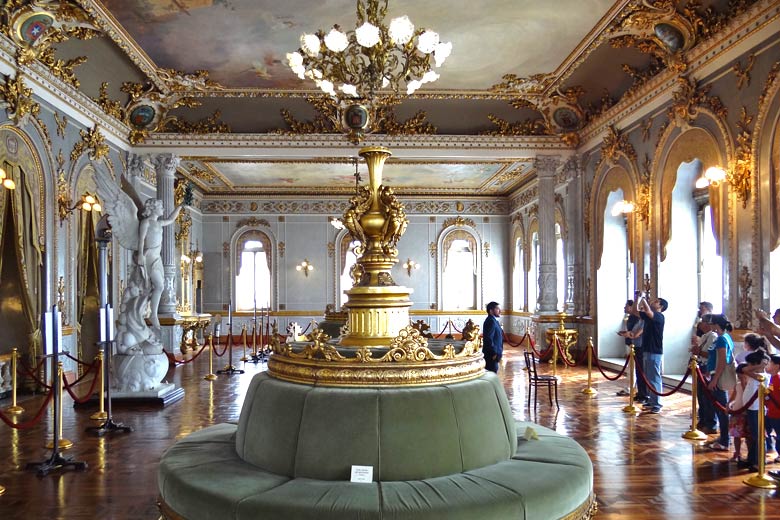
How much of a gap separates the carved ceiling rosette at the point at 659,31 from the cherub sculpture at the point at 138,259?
282 inches

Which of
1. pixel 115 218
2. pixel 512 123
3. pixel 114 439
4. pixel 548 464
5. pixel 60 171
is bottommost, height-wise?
pixel 114 439

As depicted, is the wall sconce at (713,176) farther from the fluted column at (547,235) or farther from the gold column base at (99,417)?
the gold column base at (99,417)

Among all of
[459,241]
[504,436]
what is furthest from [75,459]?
[459,241]

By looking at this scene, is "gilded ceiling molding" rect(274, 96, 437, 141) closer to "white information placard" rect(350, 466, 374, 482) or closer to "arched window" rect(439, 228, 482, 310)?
"arched window" rect(439, 228, 482, 310)

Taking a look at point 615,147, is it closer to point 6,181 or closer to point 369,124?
point 369,124

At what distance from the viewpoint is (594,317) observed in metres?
13.2

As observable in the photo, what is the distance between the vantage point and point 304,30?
10.2 metres

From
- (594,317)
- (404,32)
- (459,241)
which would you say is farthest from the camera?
(459,241)

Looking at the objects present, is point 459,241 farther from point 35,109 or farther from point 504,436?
point 504,436

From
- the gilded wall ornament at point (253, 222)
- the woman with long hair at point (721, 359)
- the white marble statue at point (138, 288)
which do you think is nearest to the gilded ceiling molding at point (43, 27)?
the white marble statue at point (138, 288)

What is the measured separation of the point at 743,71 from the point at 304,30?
6.43 meters

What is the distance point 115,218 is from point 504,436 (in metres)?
6.81

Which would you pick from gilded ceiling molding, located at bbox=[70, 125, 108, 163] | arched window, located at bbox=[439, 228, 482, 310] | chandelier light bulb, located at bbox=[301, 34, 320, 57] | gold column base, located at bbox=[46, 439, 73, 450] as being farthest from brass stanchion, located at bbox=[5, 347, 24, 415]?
arched window, located at bbox=[439, 228, 482, 310]

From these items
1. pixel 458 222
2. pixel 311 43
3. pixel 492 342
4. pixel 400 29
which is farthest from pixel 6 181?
pixel 458 222
